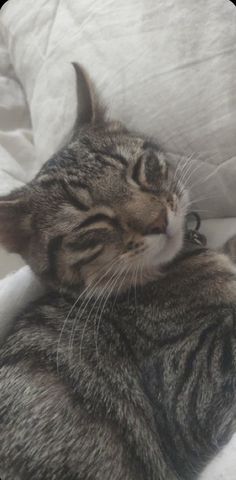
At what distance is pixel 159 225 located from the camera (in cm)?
110

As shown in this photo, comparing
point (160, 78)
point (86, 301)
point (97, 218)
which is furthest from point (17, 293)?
point (160, 78)

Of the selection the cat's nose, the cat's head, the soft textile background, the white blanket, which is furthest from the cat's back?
the soft textile background

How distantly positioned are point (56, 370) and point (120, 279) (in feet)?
0.82

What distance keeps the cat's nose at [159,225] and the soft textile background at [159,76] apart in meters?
0.32

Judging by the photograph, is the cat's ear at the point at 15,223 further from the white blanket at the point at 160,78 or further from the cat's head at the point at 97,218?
the white blanket at the point at 160,78

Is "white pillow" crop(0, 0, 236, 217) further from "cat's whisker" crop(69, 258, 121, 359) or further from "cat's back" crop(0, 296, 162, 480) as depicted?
"cat's back" crop(0, 296, 162, 480)

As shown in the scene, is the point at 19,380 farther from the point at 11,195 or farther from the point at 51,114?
the point at 51,114

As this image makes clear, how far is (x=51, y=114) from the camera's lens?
159 centimetres

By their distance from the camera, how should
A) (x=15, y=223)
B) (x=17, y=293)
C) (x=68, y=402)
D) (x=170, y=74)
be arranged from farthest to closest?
1. (x=170, y=74)
2. (x=17, y=293)
3. (x=15, y=223)
4. (x=68, y=402)

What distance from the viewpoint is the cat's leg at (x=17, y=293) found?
1219mm

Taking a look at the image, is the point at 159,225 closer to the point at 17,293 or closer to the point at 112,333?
the point at 112,333

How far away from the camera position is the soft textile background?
4.34ft

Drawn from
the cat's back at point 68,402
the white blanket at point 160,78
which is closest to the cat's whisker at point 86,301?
the cat's back at point 68,402

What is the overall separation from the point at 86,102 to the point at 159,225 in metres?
0.40
